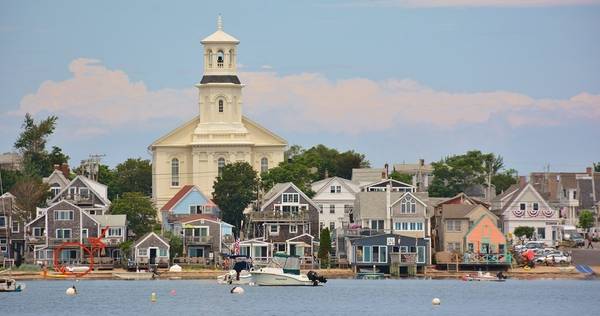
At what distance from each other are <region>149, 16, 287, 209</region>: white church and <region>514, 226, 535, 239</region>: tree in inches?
967

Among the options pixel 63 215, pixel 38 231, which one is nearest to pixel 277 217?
pixel 63 215

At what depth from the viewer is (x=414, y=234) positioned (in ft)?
532

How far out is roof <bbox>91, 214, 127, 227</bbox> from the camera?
165875mm

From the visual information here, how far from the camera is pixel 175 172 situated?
615 ft

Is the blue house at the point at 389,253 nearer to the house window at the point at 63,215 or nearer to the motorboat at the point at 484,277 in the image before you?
the motorboat at the point at 484,277

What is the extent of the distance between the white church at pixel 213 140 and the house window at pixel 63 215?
69.2ft

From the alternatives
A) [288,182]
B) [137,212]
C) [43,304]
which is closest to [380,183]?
[288,182]

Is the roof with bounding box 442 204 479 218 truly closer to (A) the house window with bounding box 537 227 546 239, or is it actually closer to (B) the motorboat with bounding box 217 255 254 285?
(A) the house window with bounding box 537 227 546 239

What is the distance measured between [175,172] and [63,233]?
24.9 metres

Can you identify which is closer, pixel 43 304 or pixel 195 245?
pixel 43 304

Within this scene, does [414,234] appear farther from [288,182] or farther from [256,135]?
[256,135]

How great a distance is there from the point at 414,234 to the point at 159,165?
1281 inches

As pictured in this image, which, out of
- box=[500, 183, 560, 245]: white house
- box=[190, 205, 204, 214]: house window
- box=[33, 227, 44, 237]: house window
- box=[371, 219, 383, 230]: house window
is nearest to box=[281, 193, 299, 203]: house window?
box=[371, 219, 383, 230]: house window

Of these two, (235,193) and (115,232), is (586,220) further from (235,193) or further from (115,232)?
(115,232)
